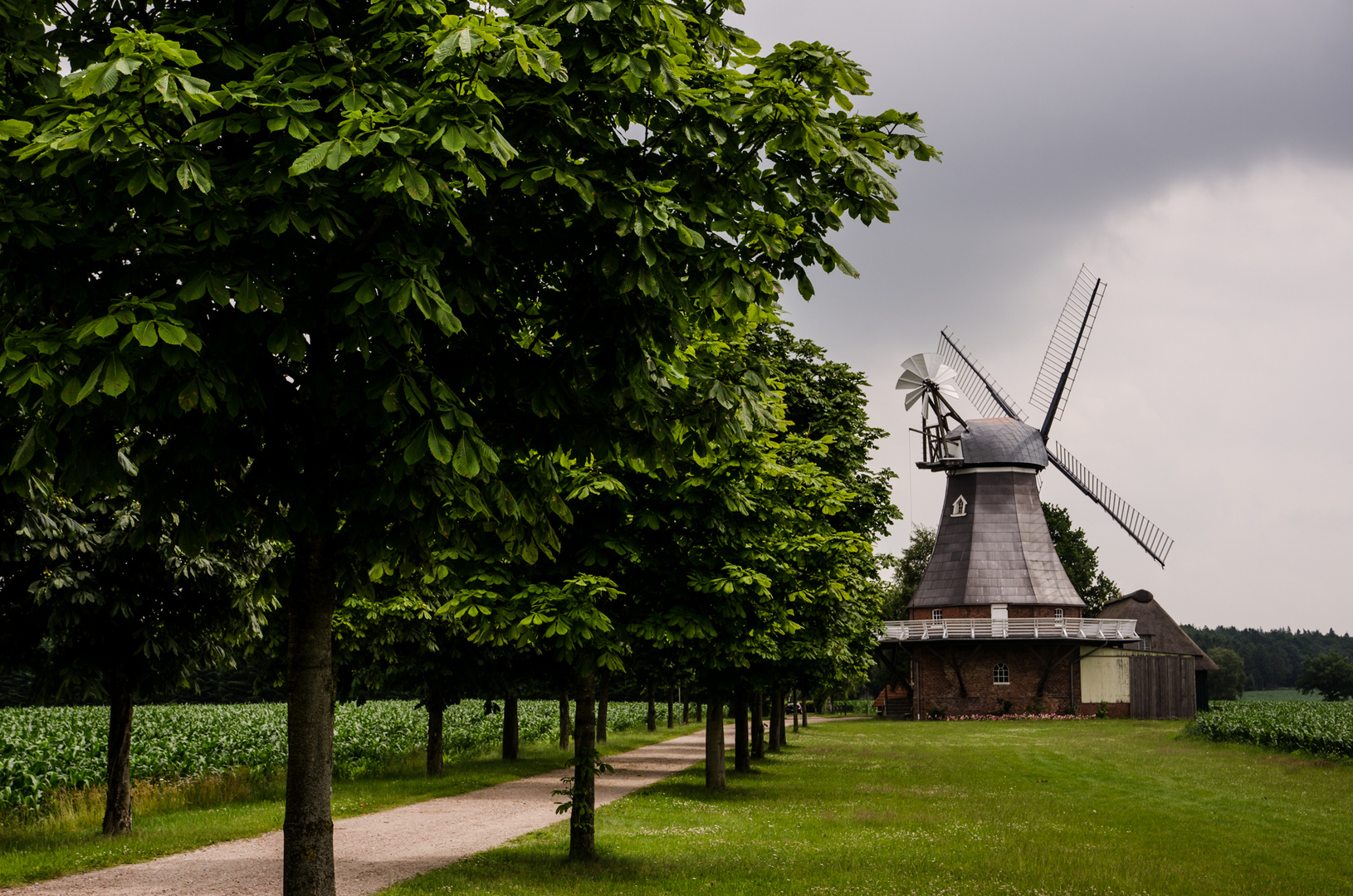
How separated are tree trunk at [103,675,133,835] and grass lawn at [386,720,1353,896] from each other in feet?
20.0

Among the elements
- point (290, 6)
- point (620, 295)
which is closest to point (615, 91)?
point (620, 295)

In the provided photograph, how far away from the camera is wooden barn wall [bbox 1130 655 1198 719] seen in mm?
59781

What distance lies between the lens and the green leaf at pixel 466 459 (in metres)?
5.18

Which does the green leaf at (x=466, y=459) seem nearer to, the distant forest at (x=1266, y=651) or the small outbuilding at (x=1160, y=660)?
the small outbuilding at (x=1160, y=660)

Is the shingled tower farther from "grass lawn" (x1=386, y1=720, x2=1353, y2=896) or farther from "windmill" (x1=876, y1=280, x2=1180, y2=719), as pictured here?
"grass lawn" (x1=386, y1=720, x2=1353, y2=896)

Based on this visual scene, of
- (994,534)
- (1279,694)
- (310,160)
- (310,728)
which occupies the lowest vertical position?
(1279,694)

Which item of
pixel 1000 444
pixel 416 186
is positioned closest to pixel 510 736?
pixel 416 186

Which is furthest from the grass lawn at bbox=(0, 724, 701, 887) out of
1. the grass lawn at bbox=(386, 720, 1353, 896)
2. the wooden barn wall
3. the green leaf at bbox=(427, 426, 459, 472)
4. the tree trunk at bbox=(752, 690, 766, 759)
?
the wooden barn wall

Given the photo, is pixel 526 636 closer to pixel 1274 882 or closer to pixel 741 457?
pixel 741 457

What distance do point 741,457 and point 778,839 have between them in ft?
19.5

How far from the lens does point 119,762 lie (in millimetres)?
15617

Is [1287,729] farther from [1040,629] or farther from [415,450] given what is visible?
[415,450]

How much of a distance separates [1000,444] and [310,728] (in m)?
60.7

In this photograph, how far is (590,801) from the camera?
1282cm
